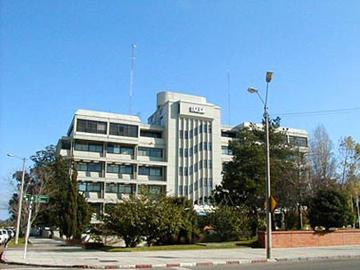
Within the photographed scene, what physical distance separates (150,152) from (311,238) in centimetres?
4940

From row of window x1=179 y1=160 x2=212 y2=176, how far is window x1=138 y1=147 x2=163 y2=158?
14.5 feet

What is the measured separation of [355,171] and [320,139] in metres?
4.78

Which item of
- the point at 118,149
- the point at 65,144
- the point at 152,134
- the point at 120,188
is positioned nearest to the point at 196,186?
Result: the point at 152,134

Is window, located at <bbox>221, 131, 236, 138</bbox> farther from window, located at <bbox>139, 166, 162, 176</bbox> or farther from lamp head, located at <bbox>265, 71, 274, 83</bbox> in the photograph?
lamp head, located at <bbox>265, 71, 274, 83</bbox>

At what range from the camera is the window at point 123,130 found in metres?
75.0

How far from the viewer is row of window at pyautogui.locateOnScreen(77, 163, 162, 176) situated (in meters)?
72.9

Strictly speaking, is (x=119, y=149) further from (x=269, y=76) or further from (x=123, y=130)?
(x=269, y=76)

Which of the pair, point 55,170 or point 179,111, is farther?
point 179,111

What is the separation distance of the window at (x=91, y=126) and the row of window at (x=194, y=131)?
13762 mm

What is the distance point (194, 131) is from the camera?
8112 centimetres

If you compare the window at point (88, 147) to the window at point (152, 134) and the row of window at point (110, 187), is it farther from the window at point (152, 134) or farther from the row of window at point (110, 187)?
the window at point (152, 134)

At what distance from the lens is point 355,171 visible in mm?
47188

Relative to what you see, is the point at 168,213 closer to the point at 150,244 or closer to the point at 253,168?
the point at 150,244

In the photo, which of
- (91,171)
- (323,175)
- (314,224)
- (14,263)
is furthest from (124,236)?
(91,171)
